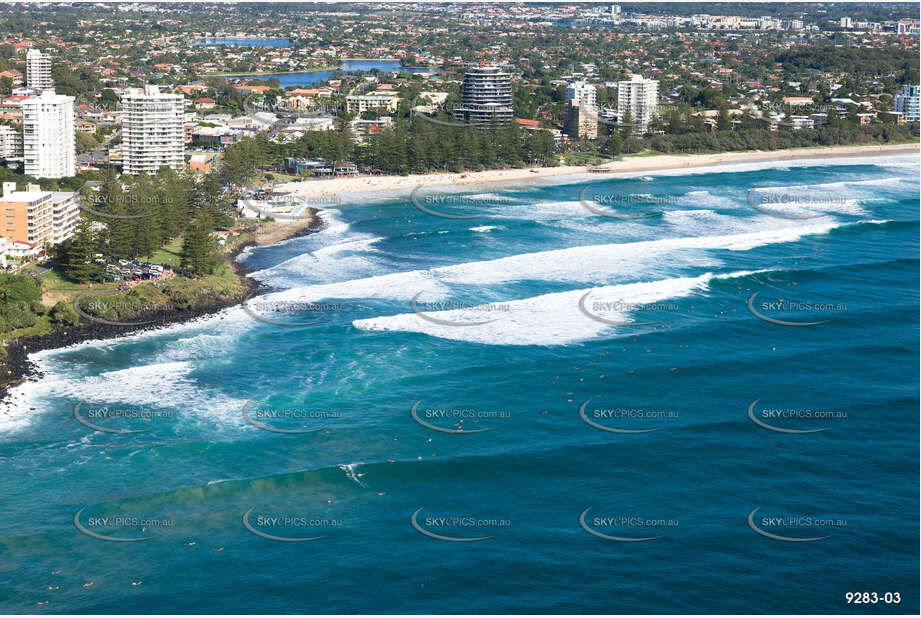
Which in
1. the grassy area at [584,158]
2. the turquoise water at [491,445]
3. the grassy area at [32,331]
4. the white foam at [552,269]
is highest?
the grassy area at [584,158]

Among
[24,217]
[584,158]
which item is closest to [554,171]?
[584,158]

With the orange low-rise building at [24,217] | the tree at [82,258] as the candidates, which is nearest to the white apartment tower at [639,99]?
the orange low-rise building at [24,217]

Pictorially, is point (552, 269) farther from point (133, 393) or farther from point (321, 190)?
point (321, 190)

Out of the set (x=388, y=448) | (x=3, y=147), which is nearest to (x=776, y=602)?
(x=388, y=448)

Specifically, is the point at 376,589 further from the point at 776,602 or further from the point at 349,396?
the point at 349,396

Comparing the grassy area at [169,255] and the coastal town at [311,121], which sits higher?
the coastal town at [311,121]

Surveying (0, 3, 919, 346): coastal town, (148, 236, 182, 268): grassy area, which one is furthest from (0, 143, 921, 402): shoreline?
(148, 236, 182, 268): grassy area

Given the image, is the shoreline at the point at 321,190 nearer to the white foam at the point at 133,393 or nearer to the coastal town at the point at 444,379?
the coastal town at the point at 444,379
